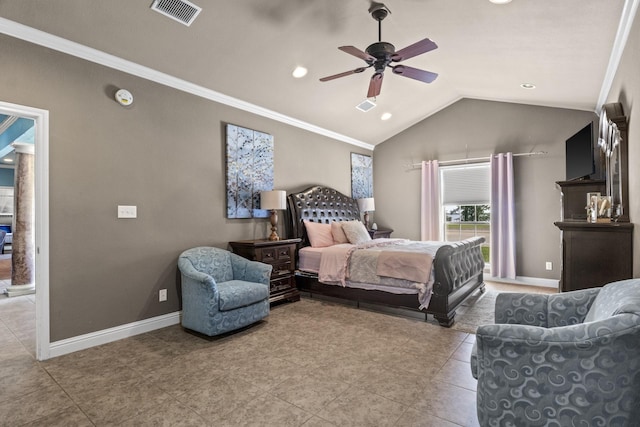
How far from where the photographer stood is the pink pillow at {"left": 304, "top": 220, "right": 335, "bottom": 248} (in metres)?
5.02

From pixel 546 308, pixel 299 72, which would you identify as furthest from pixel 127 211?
pixel 546 308

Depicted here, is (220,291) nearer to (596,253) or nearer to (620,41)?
(596,253)

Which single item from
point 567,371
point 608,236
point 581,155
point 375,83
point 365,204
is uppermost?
point 375,83

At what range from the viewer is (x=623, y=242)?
8.30 feet

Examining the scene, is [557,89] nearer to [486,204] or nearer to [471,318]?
[486,204]

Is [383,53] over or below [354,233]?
over

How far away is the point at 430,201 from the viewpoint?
655 cm

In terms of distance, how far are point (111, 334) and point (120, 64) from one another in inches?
106

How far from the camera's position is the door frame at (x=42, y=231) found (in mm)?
2824

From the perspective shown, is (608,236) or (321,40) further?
(321,40)

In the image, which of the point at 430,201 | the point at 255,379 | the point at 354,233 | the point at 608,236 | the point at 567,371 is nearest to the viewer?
the point at 567,371

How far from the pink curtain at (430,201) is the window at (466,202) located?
0.56 feet

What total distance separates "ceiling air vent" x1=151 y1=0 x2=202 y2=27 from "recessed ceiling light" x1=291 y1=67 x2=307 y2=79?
1.44m

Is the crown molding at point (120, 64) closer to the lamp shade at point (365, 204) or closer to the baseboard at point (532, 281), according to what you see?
the lamp shade at point (365, 204)
